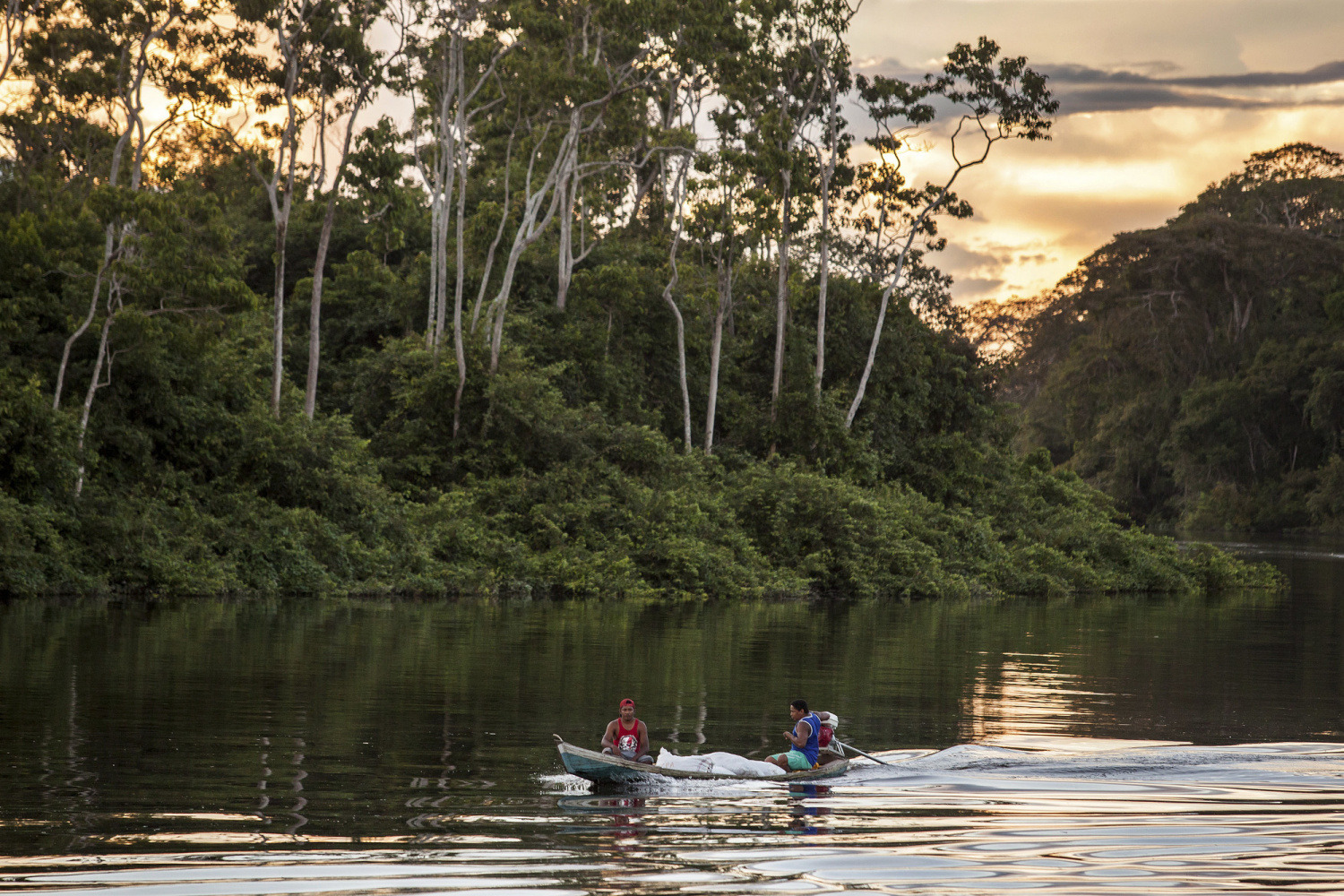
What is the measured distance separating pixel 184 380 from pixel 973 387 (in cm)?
3032

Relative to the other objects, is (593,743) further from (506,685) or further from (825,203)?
(825,203)

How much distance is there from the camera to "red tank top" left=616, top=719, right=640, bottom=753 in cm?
1267

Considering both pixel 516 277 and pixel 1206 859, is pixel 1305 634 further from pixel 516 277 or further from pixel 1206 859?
pixel 516 277

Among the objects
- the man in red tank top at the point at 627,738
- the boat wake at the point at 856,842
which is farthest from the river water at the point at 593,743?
the man in red tank top at the point at 627,738

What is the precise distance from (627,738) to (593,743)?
1981mm

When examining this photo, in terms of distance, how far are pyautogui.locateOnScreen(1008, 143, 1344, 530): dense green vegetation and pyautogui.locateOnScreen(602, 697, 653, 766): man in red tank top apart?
73.0 meters

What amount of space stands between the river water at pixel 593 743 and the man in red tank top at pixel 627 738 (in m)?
0.47

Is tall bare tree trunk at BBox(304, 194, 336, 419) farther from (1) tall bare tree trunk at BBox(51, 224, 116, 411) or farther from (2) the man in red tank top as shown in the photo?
(2) the man in red tank top

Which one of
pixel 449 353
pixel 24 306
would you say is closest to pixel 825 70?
pixel 449 353

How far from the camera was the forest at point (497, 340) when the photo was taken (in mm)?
29672

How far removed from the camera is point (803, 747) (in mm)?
13367

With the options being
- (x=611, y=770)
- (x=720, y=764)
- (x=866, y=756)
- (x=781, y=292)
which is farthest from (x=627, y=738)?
(x=781, y=292)

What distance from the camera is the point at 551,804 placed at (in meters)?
11.5

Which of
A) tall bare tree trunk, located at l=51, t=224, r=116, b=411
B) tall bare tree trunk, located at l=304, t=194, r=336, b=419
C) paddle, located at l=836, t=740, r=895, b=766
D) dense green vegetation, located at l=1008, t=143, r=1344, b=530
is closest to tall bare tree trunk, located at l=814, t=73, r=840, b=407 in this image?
tall bare tree trunk, located at l=304, t=194, r=336, b=419
